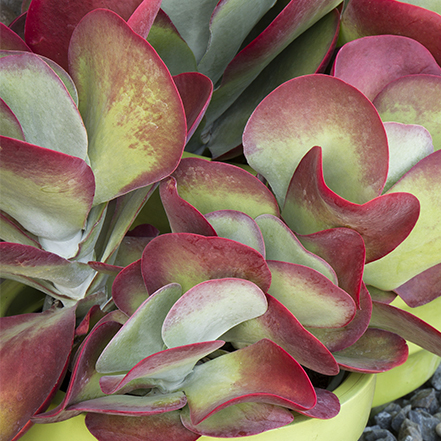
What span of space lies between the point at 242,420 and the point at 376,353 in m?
0.13

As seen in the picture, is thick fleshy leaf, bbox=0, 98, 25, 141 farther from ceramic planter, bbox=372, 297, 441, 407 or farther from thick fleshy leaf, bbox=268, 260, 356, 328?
ceramic planter, bbox=372, 297, 441, 407

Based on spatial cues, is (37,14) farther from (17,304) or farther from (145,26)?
(17,304)

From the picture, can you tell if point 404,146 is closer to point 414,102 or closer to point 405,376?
point 414,102

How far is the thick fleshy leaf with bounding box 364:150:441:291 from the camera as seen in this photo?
34cm

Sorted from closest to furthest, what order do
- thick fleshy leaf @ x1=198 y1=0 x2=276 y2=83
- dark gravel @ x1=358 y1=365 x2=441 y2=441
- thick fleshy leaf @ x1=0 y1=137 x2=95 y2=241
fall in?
1. thick fleshy leaf @ x1=0 y1=137 x2=95 y2=241
2. thick fleshy leaf @ x1=198 y1=0 x2=276 y2=83
3. dark gravel @ x1=358 y1=365 x2=441 y2=441

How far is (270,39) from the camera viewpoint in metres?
0.38

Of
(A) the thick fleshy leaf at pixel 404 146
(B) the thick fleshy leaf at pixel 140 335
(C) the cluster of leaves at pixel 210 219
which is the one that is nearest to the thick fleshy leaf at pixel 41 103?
(C) the cluster of leaves at pixel 210 219

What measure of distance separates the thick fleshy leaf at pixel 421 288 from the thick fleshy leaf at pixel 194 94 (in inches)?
8.1

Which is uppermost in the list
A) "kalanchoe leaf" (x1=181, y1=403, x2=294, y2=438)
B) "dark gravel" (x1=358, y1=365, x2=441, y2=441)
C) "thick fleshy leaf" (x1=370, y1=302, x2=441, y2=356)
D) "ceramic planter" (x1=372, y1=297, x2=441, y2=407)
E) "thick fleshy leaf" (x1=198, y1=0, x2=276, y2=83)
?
"thick fleshy leaf" (x1=198, y1=0, x2=276, y2=83)

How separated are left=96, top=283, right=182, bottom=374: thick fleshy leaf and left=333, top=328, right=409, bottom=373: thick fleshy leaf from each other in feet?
0.44

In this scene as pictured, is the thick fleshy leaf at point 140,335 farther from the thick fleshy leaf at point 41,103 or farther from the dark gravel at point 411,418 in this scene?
the dark gravel at point 411,418

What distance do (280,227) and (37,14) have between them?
223mm

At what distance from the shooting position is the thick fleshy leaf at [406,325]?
348 mm

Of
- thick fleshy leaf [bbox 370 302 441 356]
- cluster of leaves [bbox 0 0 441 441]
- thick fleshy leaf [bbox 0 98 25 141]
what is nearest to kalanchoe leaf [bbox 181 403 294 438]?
cluster of leaves [bbox 0 0 441 441]
